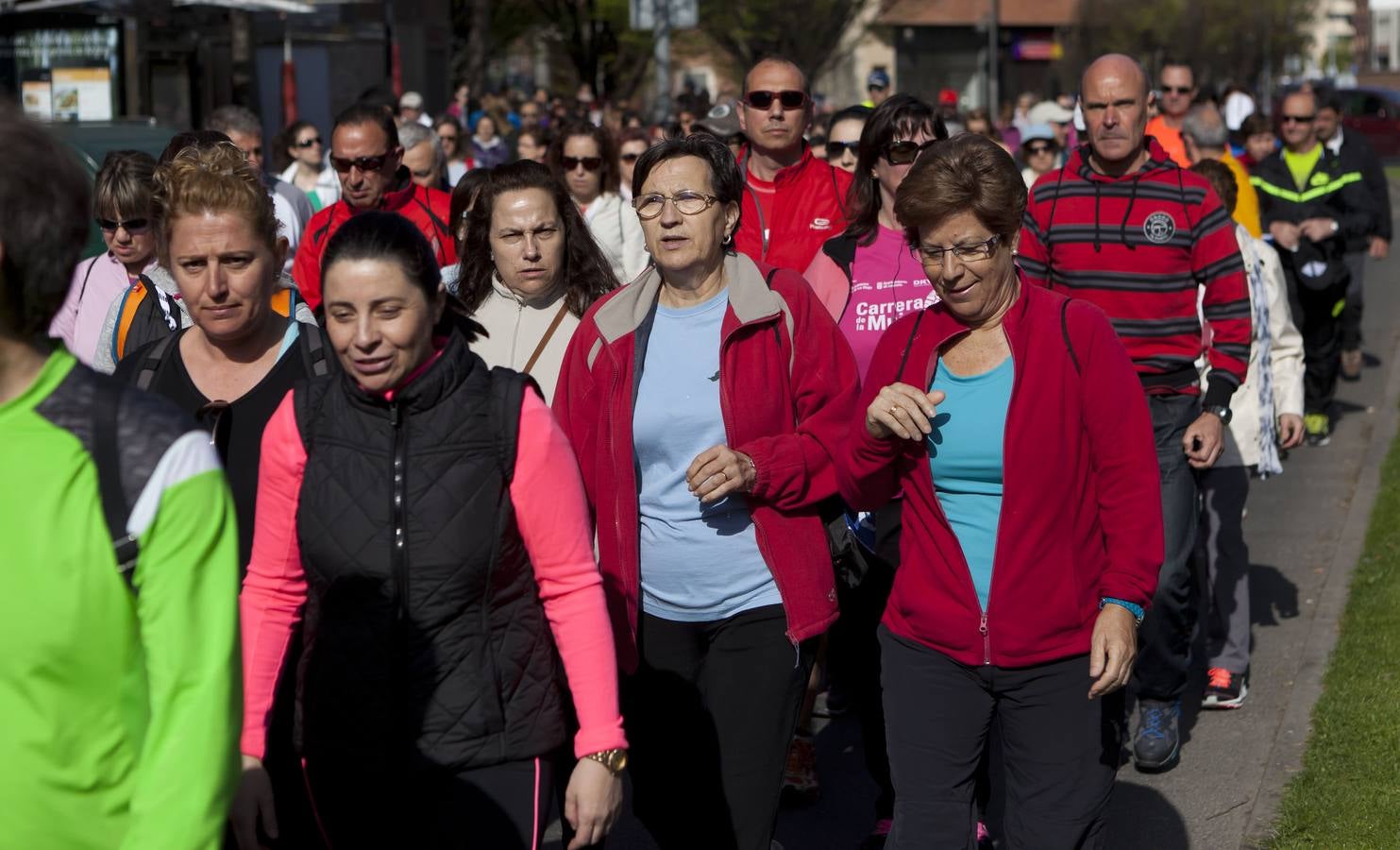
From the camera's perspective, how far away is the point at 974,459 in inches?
156

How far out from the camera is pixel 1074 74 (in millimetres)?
67125

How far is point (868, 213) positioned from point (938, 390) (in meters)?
1.85

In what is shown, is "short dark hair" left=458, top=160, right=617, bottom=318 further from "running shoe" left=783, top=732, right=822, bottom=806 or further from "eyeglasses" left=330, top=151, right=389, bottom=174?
"eyeglasses" left=330, top=151, right=389, bottom=174

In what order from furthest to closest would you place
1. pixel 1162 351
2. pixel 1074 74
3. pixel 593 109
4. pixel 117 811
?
1. pixel 1074 74
2. pixel 593 109
3. pixel 1162 351
4. pixel 117 811

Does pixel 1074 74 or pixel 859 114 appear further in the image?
pixel 1074 74

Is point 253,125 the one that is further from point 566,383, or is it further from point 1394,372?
point 1394,372

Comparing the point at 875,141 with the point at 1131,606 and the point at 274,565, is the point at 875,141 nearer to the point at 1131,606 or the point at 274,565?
the point at 1131,606

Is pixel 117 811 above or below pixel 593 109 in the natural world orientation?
below

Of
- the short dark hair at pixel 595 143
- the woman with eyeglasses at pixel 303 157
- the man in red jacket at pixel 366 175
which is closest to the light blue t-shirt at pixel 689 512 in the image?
the man in red jacket at pixel 366 175

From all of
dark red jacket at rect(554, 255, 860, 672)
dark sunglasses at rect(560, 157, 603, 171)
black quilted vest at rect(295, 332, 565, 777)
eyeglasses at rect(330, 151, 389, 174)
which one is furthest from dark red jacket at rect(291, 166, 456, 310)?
black quilted vest at rect(295, 332, 565, 777)

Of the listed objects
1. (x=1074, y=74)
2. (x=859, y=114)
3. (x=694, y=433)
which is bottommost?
(x=694, y=433)

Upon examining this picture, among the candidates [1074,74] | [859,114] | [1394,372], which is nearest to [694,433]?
[859,114]

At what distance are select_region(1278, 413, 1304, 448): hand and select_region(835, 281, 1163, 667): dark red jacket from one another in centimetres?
289

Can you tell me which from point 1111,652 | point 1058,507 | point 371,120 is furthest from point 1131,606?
point 371,120
